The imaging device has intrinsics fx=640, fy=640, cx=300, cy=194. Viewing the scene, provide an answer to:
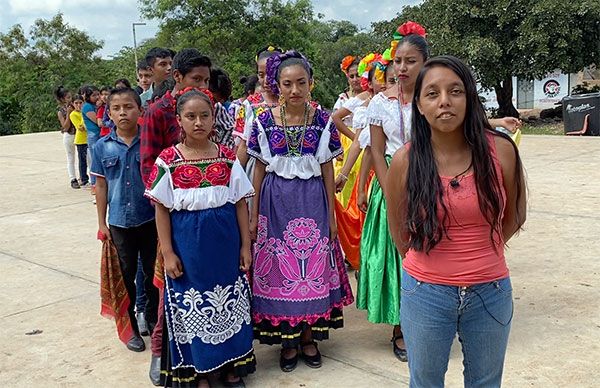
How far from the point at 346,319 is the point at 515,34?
15.4 metres

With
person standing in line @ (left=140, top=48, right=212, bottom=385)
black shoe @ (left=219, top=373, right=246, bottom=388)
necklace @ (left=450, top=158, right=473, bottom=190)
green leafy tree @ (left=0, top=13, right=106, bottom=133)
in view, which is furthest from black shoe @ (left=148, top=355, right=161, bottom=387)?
green leafy tree @ (left=0, top=13, right=106, bottom=133)

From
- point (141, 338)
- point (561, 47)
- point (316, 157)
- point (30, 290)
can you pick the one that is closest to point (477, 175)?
point (316, 157)

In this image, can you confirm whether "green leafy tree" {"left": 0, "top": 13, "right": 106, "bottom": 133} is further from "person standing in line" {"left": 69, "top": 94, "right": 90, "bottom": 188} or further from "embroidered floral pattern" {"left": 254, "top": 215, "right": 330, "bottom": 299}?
"embroidered floral pattern" {"left": 254, "top": 215, "right": 330, "bottom": 299}

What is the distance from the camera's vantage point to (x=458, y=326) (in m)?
2.25

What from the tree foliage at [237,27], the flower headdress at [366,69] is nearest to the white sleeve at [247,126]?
the flower headdress at [366,69]

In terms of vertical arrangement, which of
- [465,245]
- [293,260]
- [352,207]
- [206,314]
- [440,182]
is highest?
[440,182]

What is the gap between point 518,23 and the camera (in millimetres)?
17516

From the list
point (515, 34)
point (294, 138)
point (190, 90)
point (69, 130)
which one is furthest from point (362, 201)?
point (515, 34)

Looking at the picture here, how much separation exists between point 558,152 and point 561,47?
6475 mm

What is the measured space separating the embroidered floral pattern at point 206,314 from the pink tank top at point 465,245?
143 centimetres

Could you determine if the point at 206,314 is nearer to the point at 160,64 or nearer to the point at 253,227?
the point at 253,227

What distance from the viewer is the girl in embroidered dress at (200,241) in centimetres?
323

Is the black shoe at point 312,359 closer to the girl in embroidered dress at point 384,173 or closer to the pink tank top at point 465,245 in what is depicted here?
the girl in embroidered dress at point 384,173

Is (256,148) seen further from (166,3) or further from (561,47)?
(166,3)
